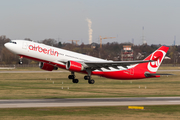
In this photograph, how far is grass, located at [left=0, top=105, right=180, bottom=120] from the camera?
36.1 m

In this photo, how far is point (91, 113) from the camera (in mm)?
38438

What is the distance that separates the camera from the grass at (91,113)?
3606 centimetres

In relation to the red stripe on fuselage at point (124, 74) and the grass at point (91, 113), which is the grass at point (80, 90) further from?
the grass at point (91, 113)

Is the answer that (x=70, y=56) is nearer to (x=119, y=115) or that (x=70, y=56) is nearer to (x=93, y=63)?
(x=93, y=63)

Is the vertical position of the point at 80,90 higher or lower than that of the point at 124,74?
lower

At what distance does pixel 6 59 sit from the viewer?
170 metres

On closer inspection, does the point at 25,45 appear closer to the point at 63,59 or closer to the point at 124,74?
the point at 63,59

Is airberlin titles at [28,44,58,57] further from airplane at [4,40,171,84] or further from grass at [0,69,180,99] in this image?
grass at [0,69,180,99]

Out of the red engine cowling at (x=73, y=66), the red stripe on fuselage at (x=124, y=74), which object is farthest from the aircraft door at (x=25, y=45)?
the red stripe on fuselage at (x=124, y=74)

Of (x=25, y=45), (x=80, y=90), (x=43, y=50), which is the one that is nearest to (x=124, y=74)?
(x=80, y=90)

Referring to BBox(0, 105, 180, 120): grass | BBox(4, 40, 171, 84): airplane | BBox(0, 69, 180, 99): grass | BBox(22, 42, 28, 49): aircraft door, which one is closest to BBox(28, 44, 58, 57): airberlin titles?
BBox(4, 40, 171, 84): airplane

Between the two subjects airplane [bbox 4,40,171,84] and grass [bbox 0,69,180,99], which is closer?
airplane [bbox 4,40,171,84]

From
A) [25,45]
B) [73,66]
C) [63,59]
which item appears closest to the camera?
[25,45]

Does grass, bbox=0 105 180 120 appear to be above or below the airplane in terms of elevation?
below
